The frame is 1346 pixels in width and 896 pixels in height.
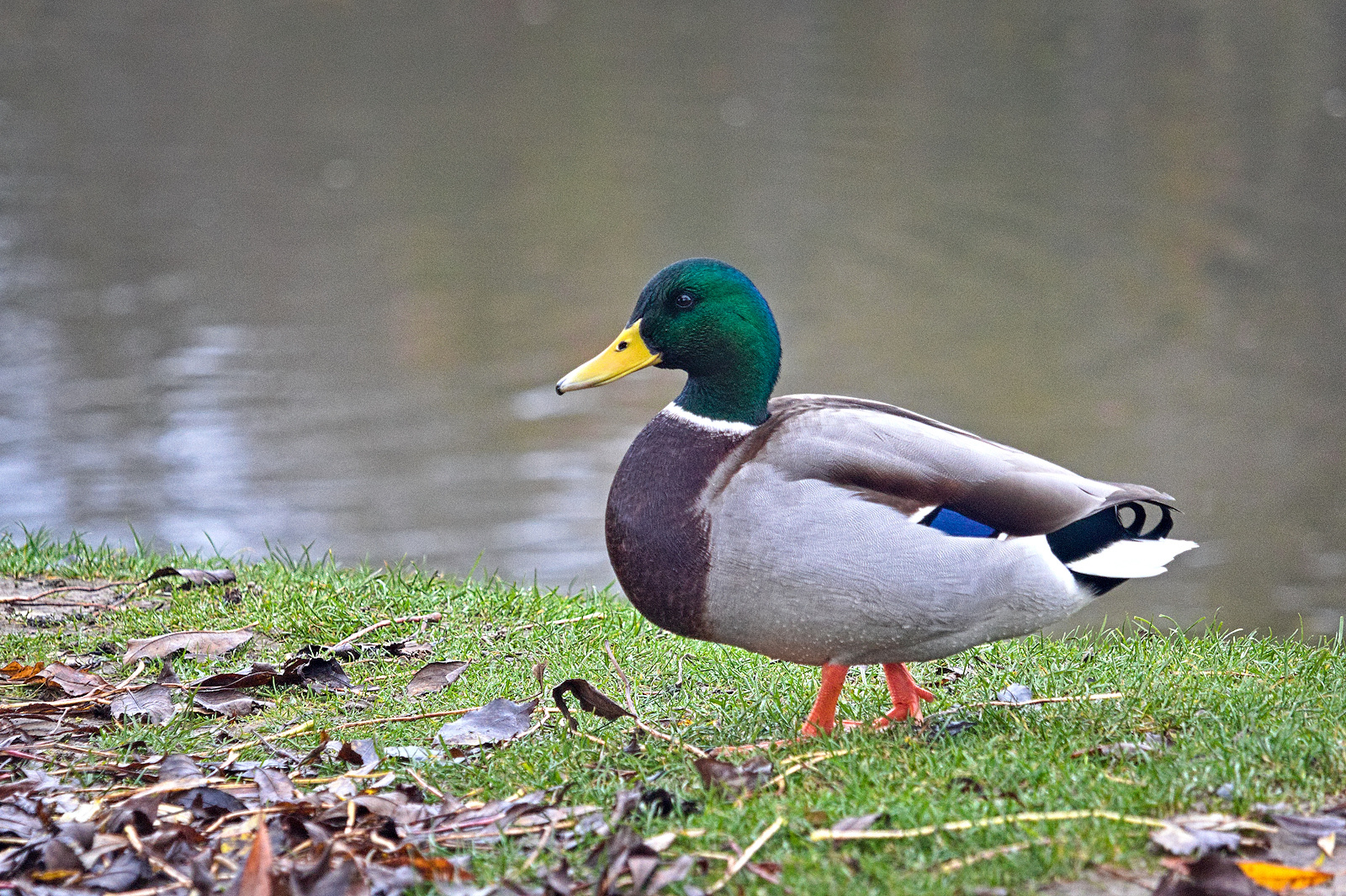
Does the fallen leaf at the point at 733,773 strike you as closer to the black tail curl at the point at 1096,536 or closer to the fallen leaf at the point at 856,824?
the fallen leaf at the point at 856,824

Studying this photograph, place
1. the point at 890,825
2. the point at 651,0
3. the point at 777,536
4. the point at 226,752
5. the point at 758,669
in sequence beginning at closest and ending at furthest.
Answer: the point at 890,825 → the point at 777,536 → the point at 226,752 → the point at 758,669 → the point at 651,0

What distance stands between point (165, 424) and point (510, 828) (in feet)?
31.1

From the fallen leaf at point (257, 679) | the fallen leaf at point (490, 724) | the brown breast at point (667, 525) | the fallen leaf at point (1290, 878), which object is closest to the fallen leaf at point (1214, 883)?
the fallen leaf at point (1290, 878)

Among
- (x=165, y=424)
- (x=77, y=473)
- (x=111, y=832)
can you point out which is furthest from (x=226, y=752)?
(x=165, y=424)

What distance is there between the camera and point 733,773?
3.03 m

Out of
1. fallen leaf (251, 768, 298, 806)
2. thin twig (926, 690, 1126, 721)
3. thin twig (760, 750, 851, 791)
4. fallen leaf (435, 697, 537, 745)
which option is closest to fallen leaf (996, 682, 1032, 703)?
thin twig (926, 690, 1126, 721)

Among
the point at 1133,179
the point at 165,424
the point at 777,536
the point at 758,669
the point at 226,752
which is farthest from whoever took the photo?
the point at 1133,179

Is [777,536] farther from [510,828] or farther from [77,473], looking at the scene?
[77,473]

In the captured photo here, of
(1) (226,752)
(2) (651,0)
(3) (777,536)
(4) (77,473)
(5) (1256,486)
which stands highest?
(2) (651,0)

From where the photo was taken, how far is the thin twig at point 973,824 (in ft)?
8.88

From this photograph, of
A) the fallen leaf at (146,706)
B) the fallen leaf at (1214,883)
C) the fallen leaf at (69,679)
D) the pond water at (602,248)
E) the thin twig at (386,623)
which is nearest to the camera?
the fallen leaf at (1214,883)

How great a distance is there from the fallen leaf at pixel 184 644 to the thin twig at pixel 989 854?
2.40 meters

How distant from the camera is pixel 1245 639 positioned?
13.9 feet

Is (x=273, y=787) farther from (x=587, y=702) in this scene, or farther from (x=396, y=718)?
(x=587, y=702)
